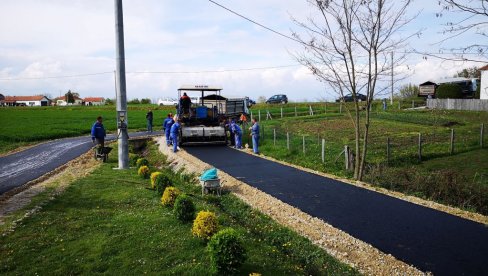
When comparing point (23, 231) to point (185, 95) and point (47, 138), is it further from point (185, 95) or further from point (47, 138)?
point (47, 138)

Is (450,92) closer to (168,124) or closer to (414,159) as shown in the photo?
(414,159)

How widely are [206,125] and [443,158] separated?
43.1ft

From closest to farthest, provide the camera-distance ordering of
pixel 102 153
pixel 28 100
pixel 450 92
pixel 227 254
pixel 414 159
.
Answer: pixel 227 254
pixel 414 159
pixel 102 153
pixel 450 92
pixel 28 100

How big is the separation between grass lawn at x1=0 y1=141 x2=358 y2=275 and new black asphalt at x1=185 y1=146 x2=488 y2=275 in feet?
4.68

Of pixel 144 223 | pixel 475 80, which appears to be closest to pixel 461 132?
pixel 144 223

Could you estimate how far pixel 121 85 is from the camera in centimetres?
1688

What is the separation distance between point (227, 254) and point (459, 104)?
153 ft

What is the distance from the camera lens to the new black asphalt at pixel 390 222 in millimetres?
7371

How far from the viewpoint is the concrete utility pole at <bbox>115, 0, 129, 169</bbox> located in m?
16.5

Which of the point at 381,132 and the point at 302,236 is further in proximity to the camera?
the point at 381,132

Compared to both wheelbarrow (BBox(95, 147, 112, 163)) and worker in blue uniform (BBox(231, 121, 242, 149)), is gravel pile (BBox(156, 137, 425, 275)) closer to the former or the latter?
wheelbarrow (BBox(95, 147, 112, 163))

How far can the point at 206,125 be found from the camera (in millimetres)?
25266

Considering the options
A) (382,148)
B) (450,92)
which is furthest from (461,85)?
(382,148)

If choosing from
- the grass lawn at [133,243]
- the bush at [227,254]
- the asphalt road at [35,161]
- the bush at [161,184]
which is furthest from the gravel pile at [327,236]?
the asphalt road at [35,161]
